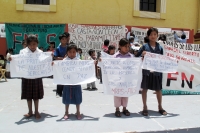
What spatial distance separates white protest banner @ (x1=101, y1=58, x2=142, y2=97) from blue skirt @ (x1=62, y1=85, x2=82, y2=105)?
554mm

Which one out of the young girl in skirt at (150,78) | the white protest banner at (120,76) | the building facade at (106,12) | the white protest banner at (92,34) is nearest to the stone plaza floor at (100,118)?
the young girl in skirt at (150,78)

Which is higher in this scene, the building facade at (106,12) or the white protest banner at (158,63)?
the building facade at (106,12)

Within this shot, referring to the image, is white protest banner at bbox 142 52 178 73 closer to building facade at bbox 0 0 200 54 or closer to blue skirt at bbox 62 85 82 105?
blue skirt at bbox 62 85 82 105

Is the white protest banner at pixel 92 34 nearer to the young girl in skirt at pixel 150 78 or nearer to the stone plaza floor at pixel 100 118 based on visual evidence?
the stone plaza floor at pixel 100 118

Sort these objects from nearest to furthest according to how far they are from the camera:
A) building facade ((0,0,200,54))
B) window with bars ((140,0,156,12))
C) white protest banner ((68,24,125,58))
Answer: white protest banner ((68,24,125,58)) → building facade ((0,0,200,54)) → window with bars ((140,0,156,12))

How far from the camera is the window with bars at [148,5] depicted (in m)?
13.6

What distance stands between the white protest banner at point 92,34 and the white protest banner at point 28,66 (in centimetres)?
677

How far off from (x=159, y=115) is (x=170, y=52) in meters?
2.32

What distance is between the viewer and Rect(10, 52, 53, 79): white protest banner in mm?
4367

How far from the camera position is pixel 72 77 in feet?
14.5

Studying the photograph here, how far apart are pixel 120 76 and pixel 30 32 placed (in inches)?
308

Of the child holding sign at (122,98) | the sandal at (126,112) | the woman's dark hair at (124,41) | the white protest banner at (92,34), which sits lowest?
the sandal at (126,112)

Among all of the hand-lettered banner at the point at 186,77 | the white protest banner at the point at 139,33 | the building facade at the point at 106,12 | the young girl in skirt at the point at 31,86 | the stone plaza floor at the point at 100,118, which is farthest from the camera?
the white protest banner at the point at 139,33

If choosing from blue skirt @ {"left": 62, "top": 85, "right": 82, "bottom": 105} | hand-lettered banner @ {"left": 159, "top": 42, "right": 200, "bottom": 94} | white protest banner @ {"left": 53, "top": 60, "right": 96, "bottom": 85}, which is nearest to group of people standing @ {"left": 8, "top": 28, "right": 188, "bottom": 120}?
blue skirt @ {"left": 62, "top": 85, "right": 82, "bottom": 105}
